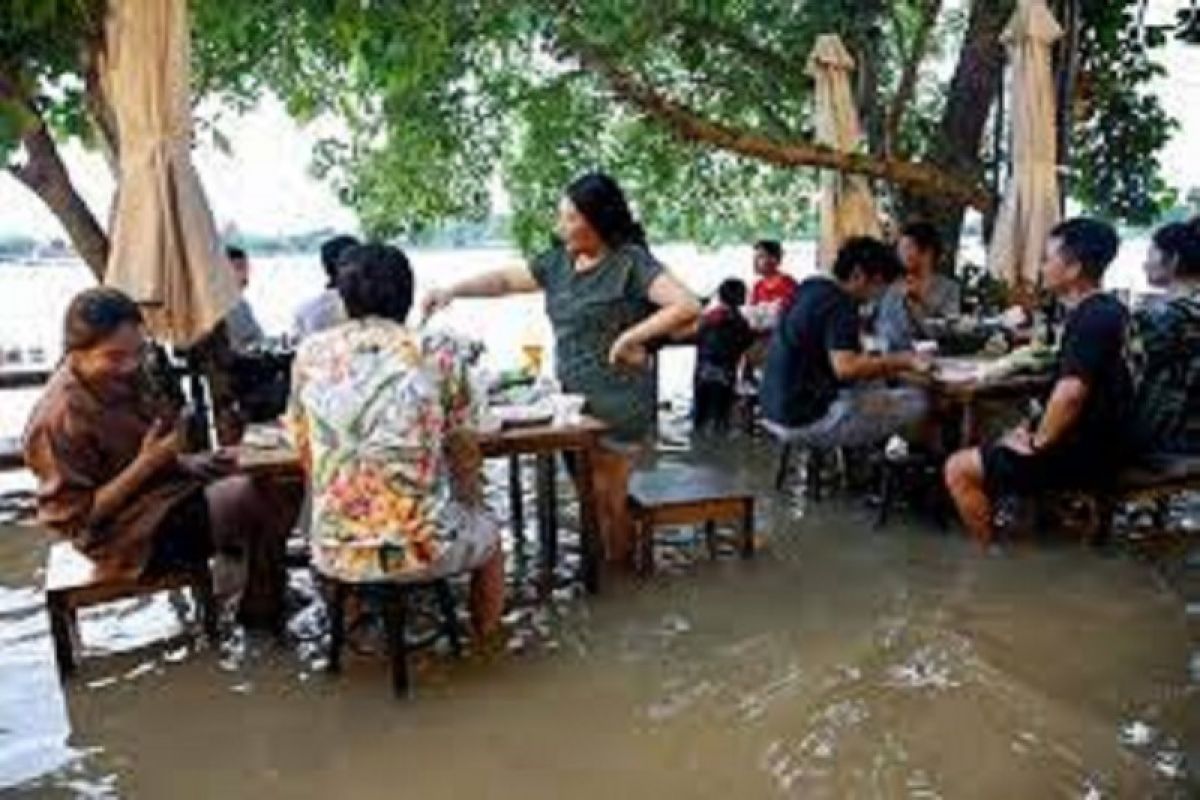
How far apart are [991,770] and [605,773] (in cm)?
105

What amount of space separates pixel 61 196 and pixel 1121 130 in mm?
7677

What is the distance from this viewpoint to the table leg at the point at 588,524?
484 centimetres

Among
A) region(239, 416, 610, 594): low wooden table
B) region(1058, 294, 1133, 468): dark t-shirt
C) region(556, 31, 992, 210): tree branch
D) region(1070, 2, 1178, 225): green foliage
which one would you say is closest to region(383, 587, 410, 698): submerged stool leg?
region(239, 416, 610, 594): low wooden table

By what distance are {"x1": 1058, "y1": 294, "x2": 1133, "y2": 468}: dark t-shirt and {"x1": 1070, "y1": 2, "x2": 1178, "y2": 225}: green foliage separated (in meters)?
4.95

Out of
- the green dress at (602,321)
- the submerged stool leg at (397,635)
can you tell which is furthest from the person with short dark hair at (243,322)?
the submerged stool leg at (397,635)

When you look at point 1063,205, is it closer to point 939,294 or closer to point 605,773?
point 939,294

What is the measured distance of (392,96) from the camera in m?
9.23

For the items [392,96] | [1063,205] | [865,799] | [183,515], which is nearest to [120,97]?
[183,515]

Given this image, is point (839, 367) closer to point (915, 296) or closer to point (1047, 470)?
point (1047, 470)

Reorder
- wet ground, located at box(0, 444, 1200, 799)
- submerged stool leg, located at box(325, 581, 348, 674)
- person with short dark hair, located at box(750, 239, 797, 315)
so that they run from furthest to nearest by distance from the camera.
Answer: person with short dark hair, located at box(750, 239, 797, 315) → submerged stool leg, located at box(325, 581, 348, 674) → wet ground, located at box(0, 444, 1200, 799)

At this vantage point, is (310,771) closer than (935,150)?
Yes

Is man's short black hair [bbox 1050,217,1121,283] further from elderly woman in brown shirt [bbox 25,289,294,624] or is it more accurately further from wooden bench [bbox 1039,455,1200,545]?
elderly woman in brown shirt [bbox 25,289,294,624]

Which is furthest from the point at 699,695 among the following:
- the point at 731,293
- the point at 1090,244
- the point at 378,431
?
the point at 731,293

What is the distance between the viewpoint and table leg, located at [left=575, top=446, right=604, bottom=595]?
4.84 m
